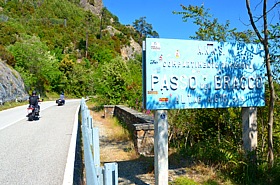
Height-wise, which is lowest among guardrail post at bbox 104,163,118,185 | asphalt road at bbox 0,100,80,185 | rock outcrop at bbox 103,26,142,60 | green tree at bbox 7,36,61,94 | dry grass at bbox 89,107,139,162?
dry grass at bbox 89,107,139,162

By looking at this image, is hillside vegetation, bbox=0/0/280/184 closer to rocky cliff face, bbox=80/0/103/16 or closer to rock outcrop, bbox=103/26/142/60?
rock outcrop, bbox=103/26/142/60

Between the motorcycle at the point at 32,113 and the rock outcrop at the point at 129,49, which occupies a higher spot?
the rock outcrop at the point at 129,49

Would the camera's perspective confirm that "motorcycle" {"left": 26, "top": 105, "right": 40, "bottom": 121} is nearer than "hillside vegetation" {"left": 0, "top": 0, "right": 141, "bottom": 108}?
Yes

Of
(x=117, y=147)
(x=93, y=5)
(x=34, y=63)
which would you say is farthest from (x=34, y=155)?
(x=93, y=5)

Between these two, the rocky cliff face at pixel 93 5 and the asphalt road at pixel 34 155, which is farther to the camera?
the rocky cliff face at pixel 93 5

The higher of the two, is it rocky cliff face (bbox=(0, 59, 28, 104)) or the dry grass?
rocky cliff face (bbox=(0, 59, 28, 104))

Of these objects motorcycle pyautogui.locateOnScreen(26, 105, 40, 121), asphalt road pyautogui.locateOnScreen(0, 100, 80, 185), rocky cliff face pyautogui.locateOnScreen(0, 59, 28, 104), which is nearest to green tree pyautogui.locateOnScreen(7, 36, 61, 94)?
rocky cliff face pyautogui.locateOnScreen(0, 59, 28, 104)

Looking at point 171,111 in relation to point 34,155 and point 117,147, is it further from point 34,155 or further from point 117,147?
point 34,155

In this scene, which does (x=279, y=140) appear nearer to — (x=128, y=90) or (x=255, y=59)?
(x=255, y=59)

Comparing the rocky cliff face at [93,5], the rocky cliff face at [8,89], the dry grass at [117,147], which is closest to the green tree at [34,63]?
the rocky cliff face at [8,89]

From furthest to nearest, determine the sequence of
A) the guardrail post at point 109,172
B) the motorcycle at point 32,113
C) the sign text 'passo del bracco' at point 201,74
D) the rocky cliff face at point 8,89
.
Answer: the rocky cliff face at point 8,89, the motorcycle at point 32,113, the sign text 'passo del bracco' at point 201,74, the guardrail post at point 109,172

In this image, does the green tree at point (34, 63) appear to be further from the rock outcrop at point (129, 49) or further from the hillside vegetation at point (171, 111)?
the rock outcrop at point (129, 49)

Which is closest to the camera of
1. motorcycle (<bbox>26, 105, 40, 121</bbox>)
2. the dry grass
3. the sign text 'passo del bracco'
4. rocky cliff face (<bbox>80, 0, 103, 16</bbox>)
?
the sign text 'passo del bracco'

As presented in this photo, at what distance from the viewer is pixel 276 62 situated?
5.82 meters
